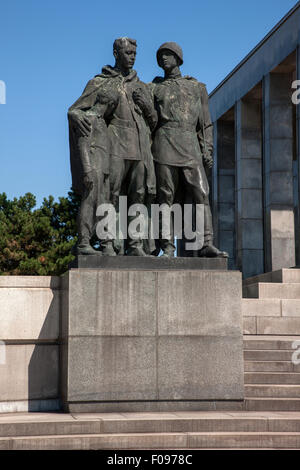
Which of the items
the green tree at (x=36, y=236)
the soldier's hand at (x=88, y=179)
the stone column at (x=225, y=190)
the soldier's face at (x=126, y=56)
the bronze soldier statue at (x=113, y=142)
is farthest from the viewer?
the green tree at (x=36, y=236)

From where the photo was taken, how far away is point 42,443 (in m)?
9.43

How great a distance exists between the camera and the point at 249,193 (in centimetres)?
3419

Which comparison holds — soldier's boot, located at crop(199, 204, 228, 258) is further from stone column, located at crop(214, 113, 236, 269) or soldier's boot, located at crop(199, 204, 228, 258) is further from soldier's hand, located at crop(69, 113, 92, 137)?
stone column, located at crop(214, 113, 236, 269)

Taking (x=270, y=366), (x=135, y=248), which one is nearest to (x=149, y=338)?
(x=135, y=248)

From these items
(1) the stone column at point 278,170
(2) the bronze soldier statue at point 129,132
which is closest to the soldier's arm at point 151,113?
(2) the bronze soldier statue at point 129,132

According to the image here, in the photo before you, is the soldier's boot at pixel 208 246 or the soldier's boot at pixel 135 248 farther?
the soldier's boot at pixel 208 246

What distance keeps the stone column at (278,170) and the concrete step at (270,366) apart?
17420 mm

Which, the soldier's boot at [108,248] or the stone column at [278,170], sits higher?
the stone column at [278,170]

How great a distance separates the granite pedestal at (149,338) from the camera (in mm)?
11391

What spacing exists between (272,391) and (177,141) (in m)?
4.38

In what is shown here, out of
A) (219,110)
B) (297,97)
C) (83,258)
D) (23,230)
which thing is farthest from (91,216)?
(23,230)

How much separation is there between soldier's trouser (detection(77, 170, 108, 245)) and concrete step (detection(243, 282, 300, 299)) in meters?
10.7

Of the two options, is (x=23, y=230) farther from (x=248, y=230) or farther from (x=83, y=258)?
(x=83, y=258)

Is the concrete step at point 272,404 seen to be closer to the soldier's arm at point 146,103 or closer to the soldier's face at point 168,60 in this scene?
the soldier's arm at point 146,103
